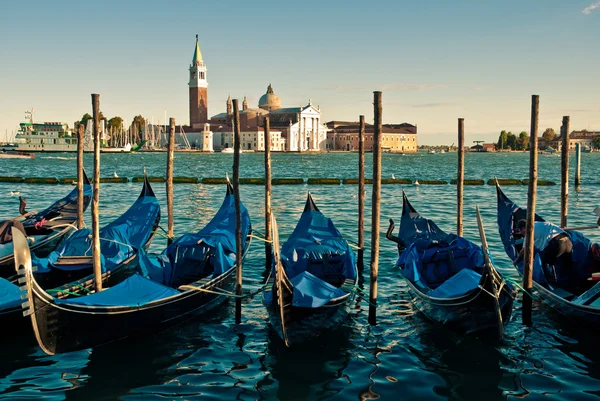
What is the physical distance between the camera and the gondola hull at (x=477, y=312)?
5.71 meters

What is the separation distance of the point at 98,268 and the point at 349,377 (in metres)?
3.32

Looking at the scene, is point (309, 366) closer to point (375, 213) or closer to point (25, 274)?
point (375, 213)

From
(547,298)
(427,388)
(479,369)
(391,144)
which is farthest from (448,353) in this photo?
(391,144)

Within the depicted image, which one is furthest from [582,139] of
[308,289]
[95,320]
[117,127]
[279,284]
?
[95,320]

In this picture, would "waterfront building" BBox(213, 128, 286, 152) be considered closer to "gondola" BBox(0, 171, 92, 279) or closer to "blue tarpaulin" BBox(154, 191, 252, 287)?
"gondola" BBox(0, 171, 92, 279)

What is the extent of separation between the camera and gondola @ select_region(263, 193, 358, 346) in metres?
5.78

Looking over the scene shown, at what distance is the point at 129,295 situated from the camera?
6.01 metres

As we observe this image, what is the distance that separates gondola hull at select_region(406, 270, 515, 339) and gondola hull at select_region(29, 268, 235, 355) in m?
2.70

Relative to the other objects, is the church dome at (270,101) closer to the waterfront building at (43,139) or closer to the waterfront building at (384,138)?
the waterfront building at (384,138)

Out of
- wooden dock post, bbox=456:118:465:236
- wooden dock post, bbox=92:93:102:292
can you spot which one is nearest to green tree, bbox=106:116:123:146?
wooden dock post, bbox=456:118:465:236

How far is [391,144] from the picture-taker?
11150 centimetres

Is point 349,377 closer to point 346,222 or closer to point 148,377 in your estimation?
point 148,377

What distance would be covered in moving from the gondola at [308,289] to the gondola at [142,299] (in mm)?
821

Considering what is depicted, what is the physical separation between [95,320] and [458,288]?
3.77 m
